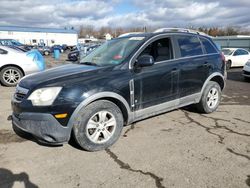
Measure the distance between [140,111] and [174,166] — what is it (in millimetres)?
1188

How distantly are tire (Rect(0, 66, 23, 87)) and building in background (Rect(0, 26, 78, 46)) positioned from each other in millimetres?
60791

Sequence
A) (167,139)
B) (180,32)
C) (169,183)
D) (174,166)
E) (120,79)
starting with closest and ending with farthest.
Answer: (169,183), (174,166), (120,79), (167,139), (180,32)

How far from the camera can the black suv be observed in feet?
11.2

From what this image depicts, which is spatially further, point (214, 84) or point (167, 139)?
point (214, 84)

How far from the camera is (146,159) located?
349 cm

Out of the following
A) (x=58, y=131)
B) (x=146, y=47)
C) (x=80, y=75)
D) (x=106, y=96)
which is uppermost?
(x=146, y=47)

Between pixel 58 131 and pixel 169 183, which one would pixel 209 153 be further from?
pixel 58 131

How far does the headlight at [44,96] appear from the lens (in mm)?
3378

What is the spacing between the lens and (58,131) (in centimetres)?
342

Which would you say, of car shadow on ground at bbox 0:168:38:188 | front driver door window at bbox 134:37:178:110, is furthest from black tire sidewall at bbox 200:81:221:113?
car shadow on ground at bbox 0:168:38:188

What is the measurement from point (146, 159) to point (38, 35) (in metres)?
73.1

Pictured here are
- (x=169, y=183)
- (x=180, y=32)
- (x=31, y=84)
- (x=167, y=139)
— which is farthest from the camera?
(x=180, y=32)

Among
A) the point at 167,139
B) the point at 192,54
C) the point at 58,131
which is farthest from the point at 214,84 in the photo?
the point at 58,131

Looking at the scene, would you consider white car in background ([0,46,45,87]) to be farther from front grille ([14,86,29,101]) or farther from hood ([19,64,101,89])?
front grille ([14,86,29,101])
